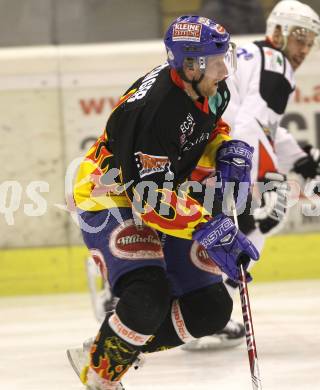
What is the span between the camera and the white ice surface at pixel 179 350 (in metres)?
3.42

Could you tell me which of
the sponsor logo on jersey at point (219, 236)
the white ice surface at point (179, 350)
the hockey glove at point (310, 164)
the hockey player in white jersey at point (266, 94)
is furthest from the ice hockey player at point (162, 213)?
the hockey glove at point (310, 164)

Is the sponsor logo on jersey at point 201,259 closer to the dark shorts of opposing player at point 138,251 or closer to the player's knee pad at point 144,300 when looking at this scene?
the dark shorts of opposing player at point 138,251

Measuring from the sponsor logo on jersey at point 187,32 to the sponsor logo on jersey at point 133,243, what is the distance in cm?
54

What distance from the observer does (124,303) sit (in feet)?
9.43

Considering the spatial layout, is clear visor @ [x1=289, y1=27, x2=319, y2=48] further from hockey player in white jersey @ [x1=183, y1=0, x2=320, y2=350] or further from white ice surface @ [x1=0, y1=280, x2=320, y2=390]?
white ice surface @ [x1=0, y1=280, x2=320, y2=390]

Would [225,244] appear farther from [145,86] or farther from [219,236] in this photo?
[145,86]

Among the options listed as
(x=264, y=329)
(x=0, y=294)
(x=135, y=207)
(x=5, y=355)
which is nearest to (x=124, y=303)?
(x=135, y=207)

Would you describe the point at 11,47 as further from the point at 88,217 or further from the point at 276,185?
the point at 88,217

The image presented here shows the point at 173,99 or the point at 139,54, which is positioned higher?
the point at 173,99

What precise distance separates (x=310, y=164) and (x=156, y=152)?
70.6 inches

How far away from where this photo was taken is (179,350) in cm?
397

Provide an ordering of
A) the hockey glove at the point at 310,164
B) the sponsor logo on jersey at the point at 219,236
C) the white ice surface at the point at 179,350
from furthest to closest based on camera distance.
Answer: the hockey glove at the point at 310,164 → the white ice surface at the point at 179,350 → the sponsor logo on jersey at the point at 219,236

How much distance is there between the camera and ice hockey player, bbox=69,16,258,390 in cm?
283

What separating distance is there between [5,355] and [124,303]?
1.20 m
